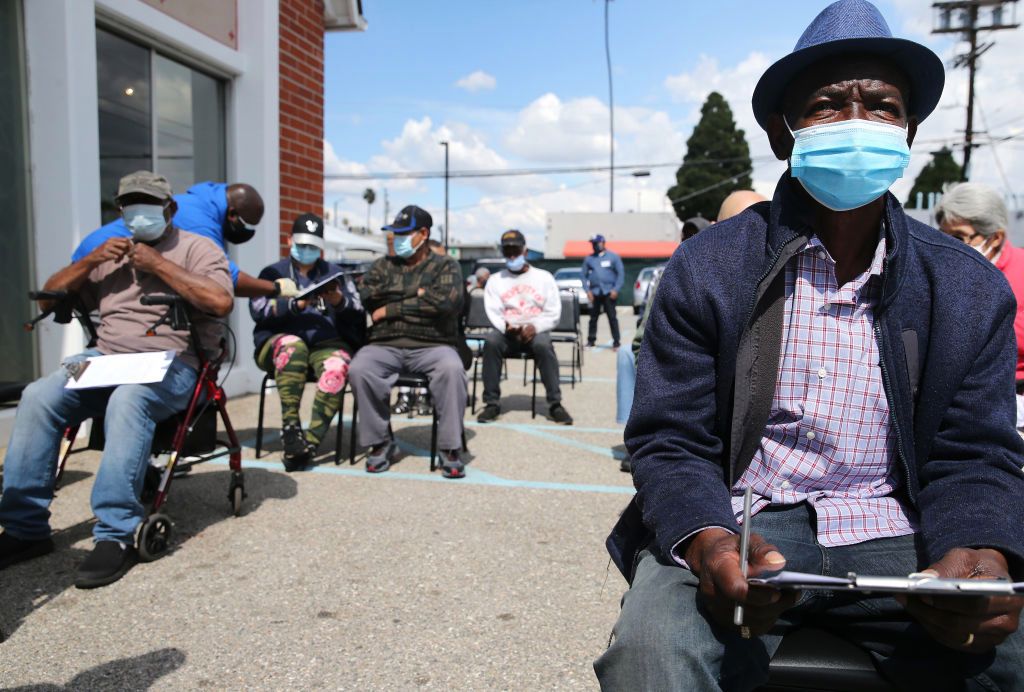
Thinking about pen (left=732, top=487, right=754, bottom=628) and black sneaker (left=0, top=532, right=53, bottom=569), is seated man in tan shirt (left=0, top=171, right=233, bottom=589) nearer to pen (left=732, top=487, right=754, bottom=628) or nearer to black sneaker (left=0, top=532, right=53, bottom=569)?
black sneaker (left=0, top=532, right=53, bottom=569)

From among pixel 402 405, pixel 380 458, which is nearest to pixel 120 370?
pixel 380 458

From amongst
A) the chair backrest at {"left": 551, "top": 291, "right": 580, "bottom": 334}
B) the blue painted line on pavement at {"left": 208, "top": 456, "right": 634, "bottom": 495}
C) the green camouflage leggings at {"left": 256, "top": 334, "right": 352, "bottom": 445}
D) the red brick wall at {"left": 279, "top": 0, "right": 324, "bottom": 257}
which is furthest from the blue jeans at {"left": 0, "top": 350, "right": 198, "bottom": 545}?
the chair backrest at {"left": 551, "top": 291, "right": 580, "bottom": 334}

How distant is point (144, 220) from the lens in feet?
12.5

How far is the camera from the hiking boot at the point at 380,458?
530 cm

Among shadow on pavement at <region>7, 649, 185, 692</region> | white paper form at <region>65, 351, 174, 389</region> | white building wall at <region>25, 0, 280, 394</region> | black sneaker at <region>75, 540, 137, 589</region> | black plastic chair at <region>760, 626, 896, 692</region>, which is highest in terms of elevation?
white building wall at <region>25, 0, 280, 394</region>

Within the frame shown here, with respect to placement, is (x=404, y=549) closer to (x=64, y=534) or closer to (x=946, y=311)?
(x=64, y=534)

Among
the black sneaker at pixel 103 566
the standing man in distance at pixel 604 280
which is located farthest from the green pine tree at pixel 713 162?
the black sneaker at pixel 103 566

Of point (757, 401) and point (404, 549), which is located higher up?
point (757, 401)

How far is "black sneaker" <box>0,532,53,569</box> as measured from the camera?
349cm

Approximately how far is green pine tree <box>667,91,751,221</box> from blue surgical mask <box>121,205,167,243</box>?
2078 inches

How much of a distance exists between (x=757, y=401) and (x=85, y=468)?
4.78 metres

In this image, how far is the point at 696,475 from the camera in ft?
5.60

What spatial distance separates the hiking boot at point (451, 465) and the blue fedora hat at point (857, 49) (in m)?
3.75

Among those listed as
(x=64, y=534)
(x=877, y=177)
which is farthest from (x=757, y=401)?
(x=64, y=534)
